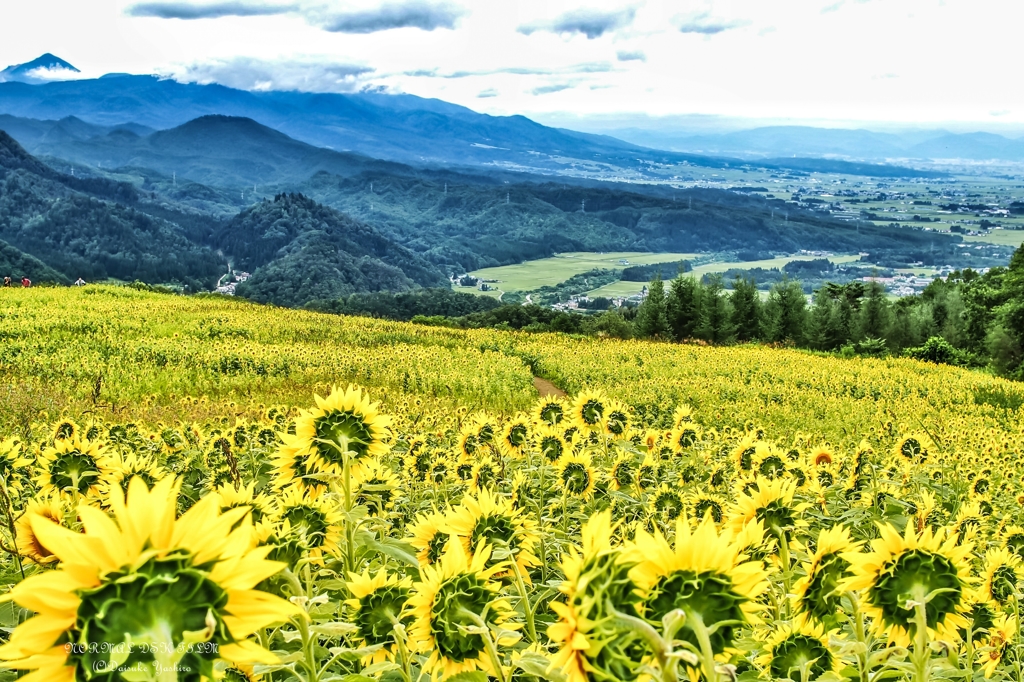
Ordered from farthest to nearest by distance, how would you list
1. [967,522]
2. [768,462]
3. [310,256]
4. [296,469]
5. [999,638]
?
1. [310,256]
2. [768,462]
3. [967,522]
4. [999,638]
5. [296,469]

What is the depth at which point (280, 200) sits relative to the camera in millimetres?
151500

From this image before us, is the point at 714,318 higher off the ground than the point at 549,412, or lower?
lower

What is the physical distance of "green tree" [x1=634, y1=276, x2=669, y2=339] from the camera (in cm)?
3678

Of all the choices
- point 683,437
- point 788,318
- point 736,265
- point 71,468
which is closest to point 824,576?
point 71,468

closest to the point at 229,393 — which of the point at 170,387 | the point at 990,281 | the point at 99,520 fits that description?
the point at 170,387

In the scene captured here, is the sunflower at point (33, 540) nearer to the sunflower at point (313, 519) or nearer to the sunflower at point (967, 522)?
the sunflower at point (313, 519)

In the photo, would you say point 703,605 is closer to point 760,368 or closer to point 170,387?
point 170,387

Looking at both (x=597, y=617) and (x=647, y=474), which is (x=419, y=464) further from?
(x=597, y=617)

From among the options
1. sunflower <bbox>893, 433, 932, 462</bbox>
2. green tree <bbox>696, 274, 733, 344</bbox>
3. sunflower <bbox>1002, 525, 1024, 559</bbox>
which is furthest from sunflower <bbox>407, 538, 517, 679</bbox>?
green tree <bbox>696, 274, 733, 344</bbox>

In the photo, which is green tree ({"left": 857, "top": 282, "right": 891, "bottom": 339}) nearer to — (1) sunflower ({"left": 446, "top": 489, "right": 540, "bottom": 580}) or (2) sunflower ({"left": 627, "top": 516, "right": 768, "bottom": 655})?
(1) sunflower ({"left": 446, "top": 489, "right": 540, "bottom": 580})

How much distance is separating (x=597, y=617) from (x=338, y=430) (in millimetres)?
1259

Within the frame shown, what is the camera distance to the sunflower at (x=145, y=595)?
0.83 meters

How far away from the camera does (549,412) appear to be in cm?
425

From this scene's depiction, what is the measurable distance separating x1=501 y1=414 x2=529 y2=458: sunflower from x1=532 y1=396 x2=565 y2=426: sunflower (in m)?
0.20
